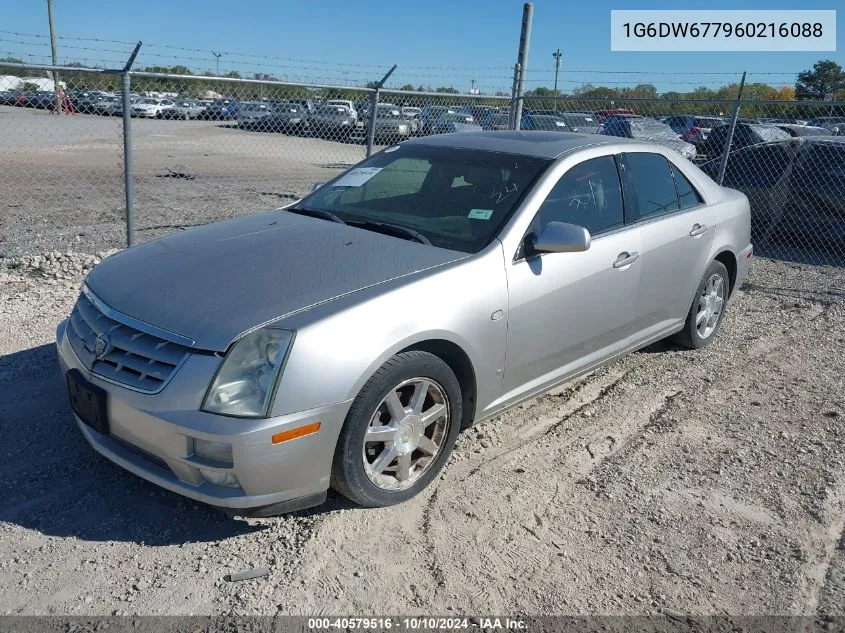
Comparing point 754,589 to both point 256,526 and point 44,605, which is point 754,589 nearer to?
point 256,526

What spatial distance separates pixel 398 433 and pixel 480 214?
50.9 inches

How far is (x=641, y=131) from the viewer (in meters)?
17.1

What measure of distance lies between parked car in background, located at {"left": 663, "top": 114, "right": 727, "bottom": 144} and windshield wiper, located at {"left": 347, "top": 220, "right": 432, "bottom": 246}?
19286 millimetres

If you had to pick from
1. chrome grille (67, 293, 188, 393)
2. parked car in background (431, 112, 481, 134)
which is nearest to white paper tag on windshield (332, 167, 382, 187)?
chrome grille (67, 293, 188, 393)

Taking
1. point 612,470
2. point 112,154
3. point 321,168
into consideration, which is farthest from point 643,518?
point 112,154

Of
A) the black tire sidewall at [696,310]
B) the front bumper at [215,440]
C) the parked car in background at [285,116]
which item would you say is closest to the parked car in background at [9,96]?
the parked car in background at [285,116]

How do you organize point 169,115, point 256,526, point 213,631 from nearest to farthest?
point 213,631 → point 256,526 → point 169,115

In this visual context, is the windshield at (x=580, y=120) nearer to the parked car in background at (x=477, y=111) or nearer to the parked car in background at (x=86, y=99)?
the parked car in background at (x=477, y=111)

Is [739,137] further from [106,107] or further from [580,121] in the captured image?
[106,107]

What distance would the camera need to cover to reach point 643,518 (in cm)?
339

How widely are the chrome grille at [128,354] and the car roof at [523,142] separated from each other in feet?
7.51

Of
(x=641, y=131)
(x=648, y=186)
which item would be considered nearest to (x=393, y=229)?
(x=648, y=186)

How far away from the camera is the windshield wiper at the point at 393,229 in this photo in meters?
3.78

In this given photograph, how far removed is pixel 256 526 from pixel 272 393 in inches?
30.1
